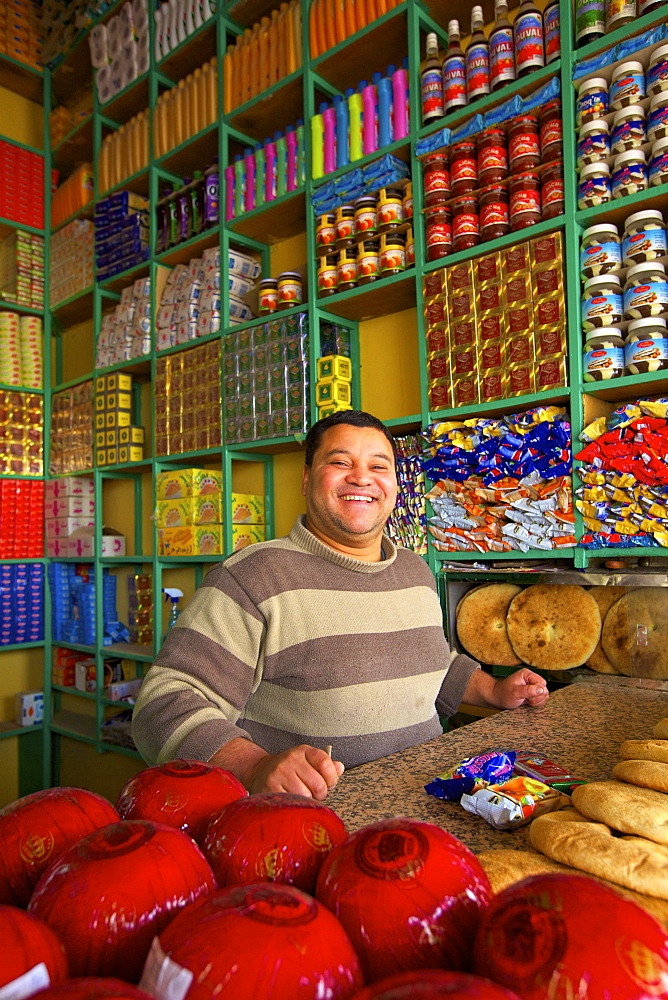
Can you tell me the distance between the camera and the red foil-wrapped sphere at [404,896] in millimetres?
395

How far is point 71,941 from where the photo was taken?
0.39m

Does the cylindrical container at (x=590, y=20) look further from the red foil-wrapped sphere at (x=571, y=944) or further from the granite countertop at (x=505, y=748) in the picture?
the red foil-wrapped sphere at (x=571, y=944)

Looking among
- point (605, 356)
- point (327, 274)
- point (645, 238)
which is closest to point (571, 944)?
point (605, 356)

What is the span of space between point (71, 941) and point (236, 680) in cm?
95

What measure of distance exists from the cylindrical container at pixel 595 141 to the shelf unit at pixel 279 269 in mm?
42

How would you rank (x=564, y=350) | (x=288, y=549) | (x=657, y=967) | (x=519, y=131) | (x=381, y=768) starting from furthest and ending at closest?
(x=519, y=131)
(x=564, y=350)
(x=288, y=549)
(x=381, y=768)
(x=657, y=967)

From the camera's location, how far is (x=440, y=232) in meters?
2.21

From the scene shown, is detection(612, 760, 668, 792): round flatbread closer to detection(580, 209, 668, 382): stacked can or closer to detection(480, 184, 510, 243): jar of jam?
detection(580, 209, 668, 382): stacked can

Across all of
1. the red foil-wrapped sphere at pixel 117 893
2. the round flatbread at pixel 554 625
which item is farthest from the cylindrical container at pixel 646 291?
the red foil-wrapped sphere at pixel 117 893

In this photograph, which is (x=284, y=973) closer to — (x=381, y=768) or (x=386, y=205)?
(x=381, y=768)

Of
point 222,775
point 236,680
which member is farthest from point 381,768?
point 222,775

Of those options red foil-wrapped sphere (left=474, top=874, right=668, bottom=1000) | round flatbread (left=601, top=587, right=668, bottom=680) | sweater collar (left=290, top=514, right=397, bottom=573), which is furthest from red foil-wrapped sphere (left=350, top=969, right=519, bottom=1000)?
round flatbread (left=601, top=587, right=668, bottom=680)

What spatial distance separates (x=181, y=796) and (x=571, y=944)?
0.35 m

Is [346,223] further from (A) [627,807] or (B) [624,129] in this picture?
(A) [627,807]
